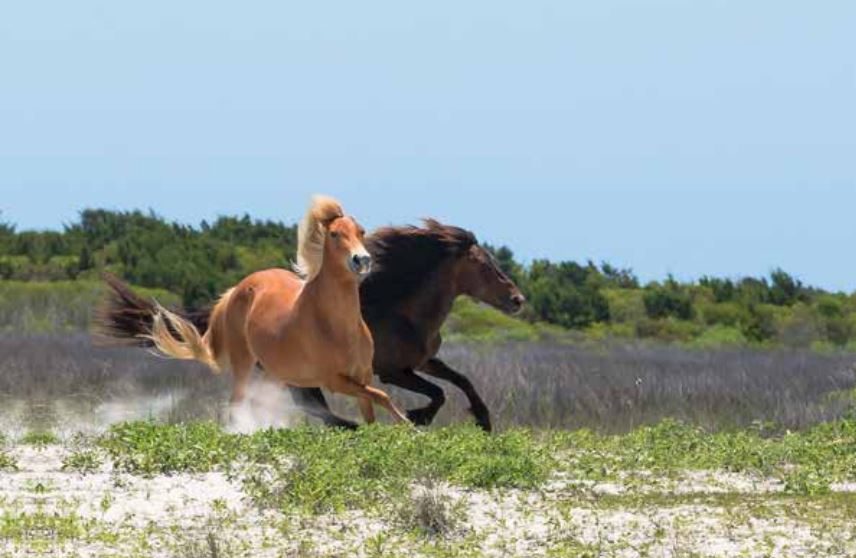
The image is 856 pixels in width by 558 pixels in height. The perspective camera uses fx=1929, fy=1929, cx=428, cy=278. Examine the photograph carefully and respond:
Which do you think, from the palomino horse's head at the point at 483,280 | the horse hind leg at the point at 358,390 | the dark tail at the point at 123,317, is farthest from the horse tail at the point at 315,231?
the dark tail at the point at 123,317

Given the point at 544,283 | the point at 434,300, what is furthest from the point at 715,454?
the point at 544,283

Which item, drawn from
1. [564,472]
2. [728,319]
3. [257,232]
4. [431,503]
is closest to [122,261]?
→ [257,232]

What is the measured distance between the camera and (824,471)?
13.9 meters

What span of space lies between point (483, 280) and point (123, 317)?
3.47 metres

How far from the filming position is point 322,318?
48.1 feet

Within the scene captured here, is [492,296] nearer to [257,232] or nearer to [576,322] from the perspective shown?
[576,322]

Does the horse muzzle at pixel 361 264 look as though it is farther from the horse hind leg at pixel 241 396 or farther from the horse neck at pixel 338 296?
the horse hind leg at pixel 241 396

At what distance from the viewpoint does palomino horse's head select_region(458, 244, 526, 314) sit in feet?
56.9

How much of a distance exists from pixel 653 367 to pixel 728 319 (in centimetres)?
1903

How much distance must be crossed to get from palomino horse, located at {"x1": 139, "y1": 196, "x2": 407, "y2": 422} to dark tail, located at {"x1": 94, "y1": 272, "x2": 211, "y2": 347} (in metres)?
2.56

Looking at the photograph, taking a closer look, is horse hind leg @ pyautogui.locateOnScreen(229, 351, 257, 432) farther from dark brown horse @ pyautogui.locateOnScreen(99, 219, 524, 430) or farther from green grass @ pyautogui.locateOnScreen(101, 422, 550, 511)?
green grass @ pyautogui.locateOnScreen(101, 422, 550, 511)

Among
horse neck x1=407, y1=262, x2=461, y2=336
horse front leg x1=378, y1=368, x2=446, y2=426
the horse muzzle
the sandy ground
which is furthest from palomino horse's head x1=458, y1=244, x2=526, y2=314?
the sandy ground

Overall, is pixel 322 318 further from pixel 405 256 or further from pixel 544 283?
pixel 544 283

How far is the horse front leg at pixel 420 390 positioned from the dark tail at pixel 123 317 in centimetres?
234
